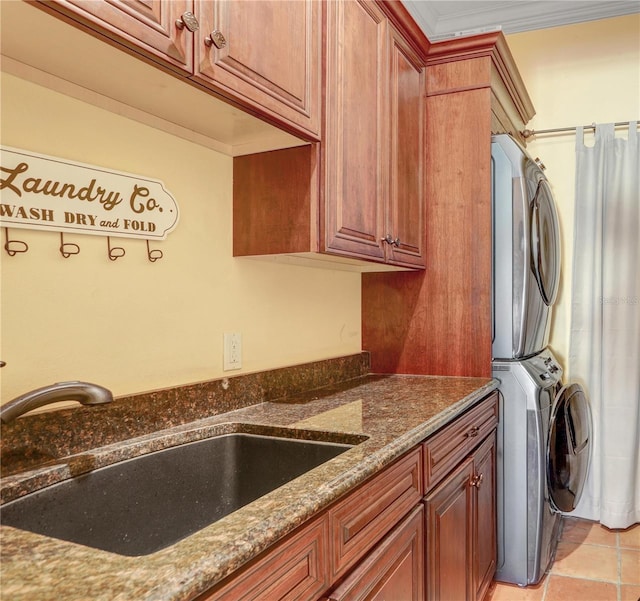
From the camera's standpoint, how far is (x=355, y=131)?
1.80 m

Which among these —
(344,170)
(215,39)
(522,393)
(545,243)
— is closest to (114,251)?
(215,39)

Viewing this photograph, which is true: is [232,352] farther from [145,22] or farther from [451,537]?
[145,22]

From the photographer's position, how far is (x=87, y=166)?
1265mm

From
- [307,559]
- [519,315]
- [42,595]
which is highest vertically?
[519,315]

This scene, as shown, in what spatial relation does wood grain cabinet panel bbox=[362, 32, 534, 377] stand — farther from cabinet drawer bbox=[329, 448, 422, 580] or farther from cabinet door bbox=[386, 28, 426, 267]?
cabinet drawer bbox=[329, 448, 422, 580]

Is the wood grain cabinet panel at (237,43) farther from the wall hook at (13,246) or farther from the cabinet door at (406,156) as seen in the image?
the cabinet door at (406,156)

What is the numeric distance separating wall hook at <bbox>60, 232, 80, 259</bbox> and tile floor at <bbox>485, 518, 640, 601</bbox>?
6.68 ft

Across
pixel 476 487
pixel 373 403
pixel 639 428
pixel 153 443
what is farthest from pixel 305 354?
pixel 639 428

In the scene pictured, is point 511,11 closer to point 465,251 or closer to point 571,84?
point 571,84

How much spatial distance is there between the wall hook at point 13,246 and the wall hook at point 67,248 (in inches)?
3.3

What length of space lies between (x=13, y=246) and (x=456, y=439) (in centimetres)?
135

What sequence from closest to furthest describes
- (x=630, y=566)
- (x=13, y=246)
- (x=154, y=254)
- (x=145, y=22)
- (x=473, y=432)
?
(x=145, y=22) < (x=13, y=246) < (x=154, y=254) < (x=473, y=432) < (x=630, y=566)

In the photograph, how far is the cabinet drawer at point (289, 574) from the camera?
2.54ft

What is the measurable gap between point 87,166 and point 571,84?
113 inches
